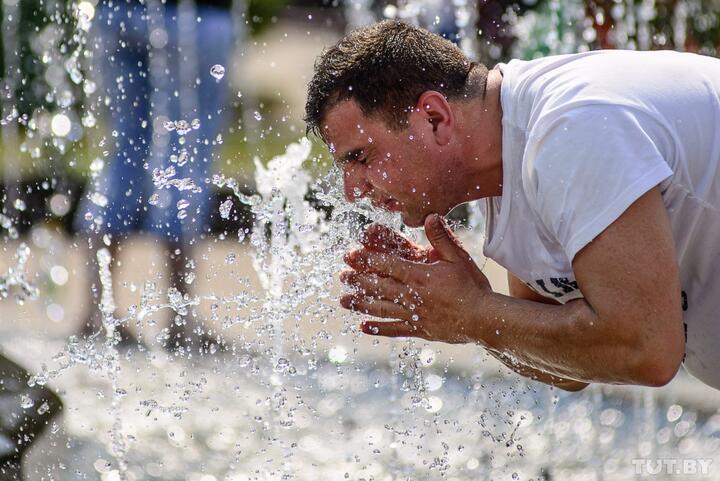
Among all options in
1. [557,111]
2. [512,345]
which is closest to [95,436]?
[512,345]

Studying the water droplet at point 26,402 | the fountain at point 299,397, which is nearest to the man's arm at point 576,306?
the fountain at point 299,397

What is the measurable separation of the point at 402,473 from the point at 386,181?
5.78 feet

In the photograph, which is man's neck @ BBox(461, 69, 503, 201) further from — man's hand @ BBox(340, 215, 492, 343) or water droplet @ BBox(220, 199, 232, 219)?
water droplet @ BBox(220, 199, 232, 219)

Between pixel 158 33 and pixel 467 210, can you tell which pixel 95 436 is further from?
pixel 158 33

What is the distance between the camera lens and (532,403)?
5.22 metres

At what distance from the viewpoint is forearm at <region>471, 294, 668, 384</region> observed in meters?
2.37

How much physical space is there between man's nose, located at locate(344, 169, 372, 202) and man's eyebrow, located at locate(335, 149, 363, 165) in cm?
3

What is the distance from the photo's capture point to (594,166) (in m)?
2.30

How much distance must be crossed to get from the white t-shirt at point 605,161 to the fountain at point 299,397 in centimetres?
67

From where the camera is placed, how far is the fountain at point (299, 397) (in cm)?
421

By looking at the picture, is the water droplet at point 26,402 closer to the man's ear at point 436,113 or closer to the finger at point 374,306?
the finger at point 374,306

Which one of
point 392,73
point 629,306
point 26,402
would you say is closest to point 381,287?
point 392,73

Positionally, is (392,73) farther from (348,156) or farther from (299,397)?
(299,397)

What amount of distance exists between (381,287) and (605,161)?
0.76 meters
